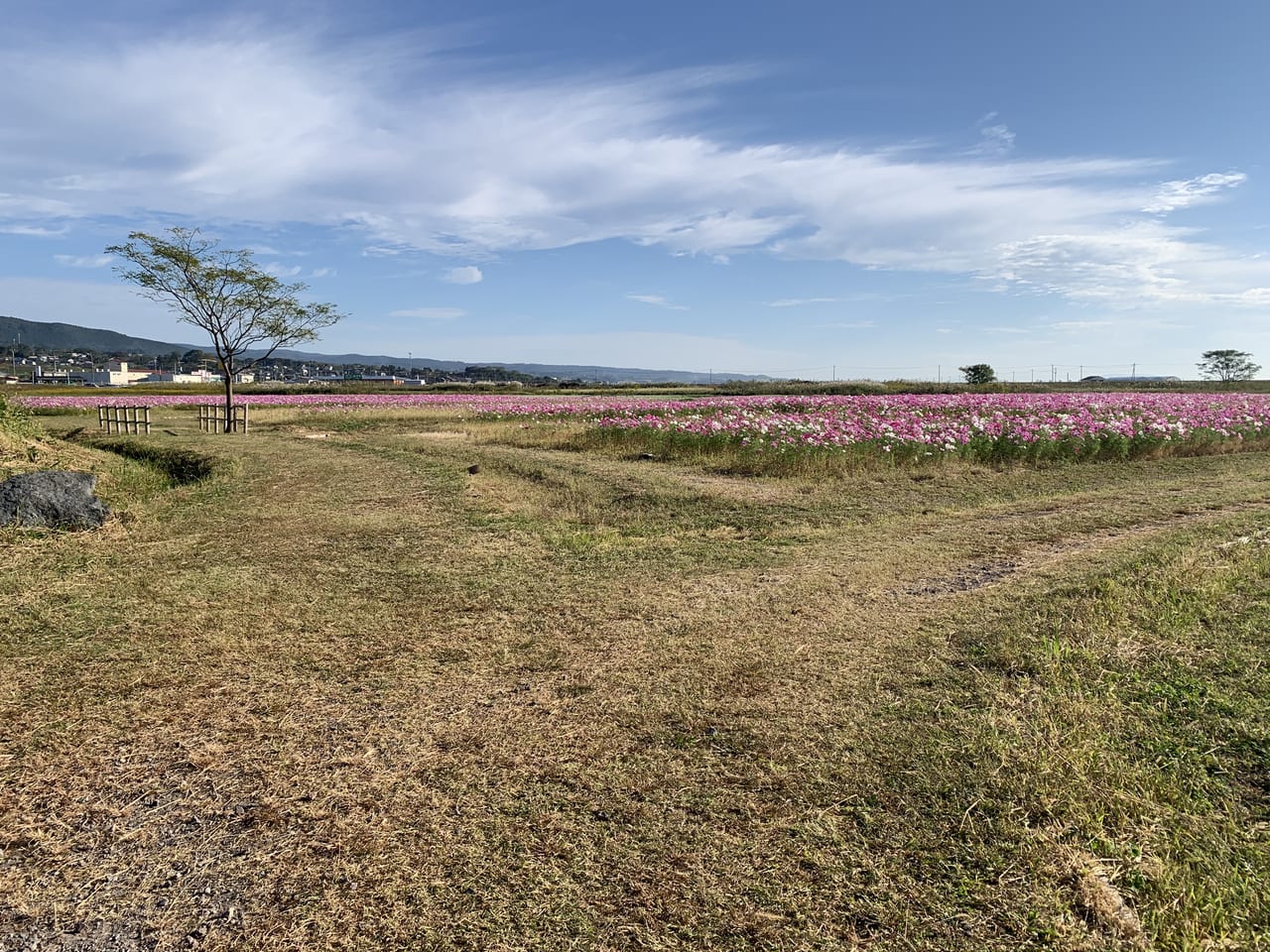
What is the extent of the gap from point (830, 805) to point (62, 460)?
36.7 feet

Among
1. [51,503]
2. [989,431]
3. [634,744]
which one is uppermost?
[989,431]

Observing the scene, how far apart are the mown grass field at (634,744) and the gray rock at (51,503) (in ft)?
1.37

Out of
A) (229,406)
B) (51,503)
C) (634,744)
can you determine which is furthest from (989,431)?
(229,406)

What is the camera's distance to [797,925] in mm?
2072

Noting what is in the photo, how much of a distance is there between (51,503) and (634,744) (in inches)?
266

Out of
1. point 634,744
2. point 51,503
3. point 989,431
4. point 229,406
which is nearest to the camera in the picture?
point 634,744

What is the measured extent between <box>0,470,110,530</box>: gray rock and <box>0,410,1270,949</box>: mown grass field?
419 mm

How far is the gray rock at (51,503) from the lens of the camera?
670cm

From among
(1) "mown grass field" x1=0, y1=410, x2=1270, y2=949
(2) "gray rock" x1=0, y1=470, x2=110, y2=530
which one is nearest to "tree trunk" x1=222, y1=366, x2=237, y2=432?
(2) "gray rock" x1=0, y1=470, x2=110, y2=530

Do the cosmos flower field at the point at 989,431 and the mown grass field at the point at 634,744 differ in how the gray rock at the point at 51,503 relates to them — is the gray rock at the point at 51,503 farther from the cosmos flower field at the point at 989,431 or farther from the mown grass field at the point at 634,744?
the cosmos flower field at the point at 989,431

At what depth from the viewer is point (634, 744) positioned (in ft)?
10.1

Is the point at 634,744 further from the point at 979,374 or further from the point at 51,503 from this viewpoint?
the point at 979,374

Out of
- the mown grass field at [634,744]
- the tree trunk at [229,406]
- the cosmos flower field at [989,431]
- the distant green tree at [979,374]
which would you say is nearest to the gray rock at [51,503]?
the mown grass field at [634,744]

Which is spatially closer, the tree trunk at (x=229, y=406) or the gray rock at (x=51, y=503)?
the gray rock at (x=51, y=503)
